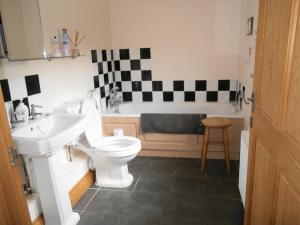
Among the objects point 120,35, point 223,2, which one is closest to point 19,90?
point 120,35

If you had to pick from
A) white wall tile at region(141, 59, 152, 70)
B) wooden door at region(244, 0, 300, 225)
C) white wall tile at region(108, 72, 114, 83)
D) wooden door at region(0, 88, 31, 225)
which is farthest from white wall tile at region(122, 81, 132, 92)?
wooden door at region(0, 88, 31, 225)

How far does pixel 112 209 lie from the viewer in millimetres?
2090

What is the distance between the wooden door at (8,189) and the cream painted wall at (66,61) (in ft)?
2.28

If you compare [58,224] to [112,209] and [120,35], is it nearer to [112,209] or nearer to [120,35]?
[112,209]

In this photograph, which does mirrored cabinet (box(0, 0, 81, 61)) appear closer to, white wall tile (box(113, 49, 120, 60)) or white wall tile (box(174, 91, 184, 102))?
white wall tile (box(113, 49, 120, 60))

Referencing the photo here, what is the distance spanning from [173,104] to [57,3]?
2.04 m

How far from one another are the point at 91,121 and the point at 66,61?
0.65m

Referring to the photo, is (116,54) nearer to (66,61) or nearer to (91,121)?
(66,61)

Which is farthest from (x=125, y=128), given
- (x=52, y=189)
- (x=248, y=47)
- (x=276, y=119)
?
(x=276, y=119)

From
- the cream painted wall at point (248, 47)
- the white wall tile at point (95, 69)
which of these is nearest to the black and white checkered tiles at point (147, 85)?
the white wall tile at point (95, 69)

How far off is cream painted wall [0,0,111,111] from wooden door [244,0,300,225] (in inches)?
65.2

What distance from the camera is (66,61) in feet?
7.63

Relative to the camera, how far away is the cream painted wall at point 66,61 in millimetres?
1923

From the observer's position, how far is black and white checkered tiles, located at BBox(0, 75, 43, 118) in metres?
1.67
